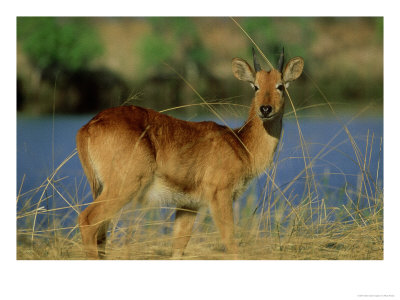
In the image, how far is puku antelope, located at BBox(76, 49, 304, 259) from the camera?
692 centimetres

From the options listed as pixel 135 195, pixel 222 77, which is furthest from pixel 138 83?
pixel 135 195

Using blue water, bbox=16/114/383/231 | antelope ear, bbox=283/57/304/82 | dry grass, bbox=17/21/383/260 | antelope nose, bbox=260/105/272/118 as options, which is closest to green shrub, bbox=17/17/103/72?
blue water, bbox=16/114/383/231

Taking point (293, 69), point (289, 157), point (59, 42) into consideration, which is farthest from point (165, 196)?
point (59, 42)

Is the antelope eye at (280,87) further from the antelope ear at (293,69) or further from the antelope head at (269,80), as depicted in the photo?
the antelope ear at (293,69)

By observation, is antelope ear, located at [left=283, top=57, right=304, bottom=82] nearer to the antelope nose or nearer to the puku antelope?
the puku antelope

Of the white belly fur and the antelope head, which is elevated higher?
the antelope head

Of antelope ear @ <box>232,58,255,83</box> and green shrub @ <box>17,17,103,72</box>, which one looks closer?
antelope ear @ <box>232,58,255,83</box>

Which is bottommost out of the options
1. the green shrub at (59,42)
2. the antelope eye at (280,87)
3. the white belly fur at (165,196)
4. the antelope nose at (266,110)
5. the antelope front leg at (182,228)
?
the antelope front leg at (182,228)

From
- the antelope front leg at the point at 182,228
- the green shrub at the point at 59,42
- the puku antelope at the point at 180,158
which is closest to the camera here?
the puku antelope at the point at 180,158

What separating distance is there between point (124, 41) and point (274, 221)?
276 centimetres

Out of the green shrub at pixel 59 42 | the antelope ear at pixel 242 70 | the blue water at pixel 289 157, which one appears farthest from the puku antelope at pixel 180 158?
the green shrub at pixel 59 42

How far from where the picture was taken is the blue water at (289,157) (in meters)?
7.51

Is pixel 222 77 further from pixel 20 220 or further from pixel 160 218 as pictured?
pixel 20 220

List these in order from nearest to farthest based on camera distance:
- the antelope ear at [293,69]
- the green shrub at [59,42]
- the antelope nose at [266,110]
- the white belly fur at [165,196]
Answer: the white belly fur at [165,196] → the antelope nose at [266,110] → the antelope ear at [293,69] → the green shrub at [59,42]
